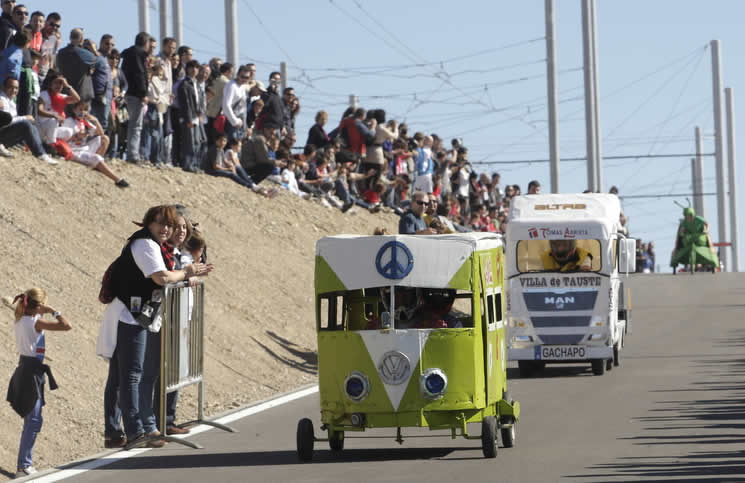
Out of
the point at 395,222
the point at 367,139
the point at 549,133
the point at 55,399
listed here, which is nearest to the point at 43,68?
the point at 55,399

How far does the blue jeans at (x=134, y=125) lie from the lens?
2788cm

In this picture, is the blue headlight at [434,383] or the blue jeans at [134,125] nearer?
the blue headlight at [434,383]

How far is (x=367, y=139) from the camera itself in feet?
125

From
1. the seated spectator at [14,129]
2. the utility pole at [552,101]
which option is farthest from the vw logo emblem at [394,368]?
the utility pole at [552,101]

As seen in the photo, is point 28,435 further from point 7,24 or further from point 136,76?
point 136,76

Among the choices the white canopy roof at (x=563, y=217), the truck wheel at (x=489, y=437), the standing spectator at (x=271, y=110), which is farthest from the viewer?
the standing spectator at (x=271, y=110)

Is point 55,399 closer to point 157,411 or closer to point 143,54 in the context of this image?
point 157,411

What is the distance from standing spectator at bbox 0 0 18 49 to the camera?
81.7 ft

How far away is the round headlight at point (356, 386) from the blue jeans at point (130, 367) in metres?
1.97

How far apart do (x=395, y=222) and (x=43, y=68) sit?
16.9 metres

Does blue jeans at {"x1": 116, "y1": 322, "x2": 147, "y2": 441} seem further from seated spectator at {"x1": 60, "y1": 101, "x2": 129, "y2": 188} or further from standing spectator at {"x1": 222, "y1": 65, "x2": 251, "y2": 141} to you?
standing spectator at {"x1": 222, "y1": 65, "x2": 251, "y2": 141}

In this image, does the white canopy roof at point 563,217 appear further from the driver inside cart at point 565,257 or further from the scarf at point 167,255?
the scarf at point 167,255

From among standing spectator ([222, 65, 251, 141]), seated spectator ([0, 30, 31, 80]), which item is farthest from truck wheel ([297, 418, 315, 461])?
standing spectator ([222, 65, 251, 141])

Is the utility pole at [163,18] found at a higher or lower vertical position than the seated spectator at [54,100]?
higher
